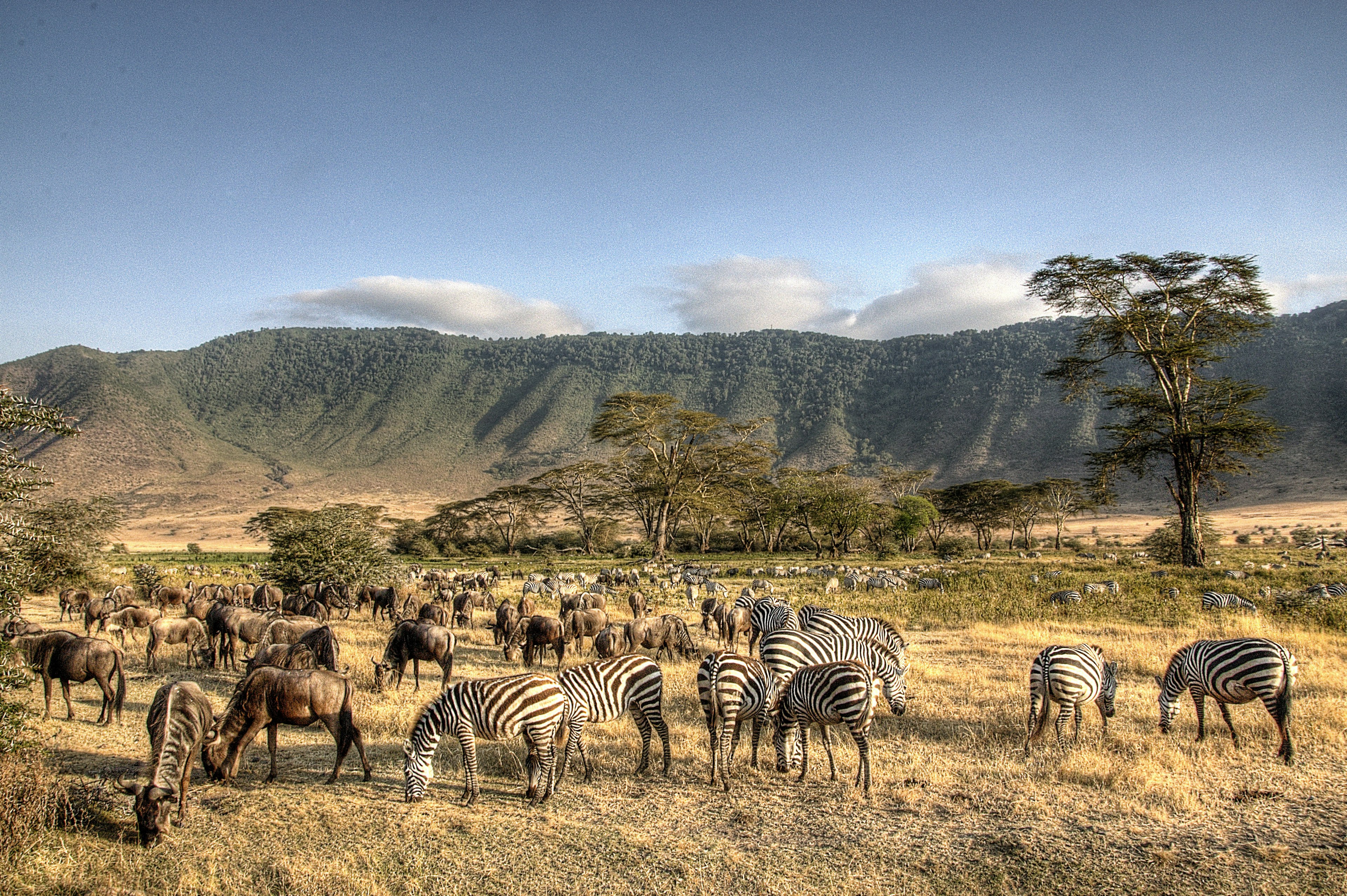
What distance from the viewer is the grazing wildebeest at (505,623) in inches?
611

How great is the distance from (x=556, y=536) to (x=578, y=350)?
12360 centimetres

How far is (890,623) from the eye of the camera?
1862 cm

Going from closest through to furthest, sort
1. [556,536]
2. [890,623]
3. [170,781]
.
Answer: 1. [170,781]
2. [890,623]
3. [556,536]

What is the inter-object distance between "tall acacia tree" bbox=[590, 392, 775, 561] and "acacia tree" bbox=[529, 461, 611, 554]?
6.48 m

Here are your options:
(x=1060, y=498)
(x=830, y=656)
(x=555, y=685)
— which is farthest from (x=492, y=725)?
(x=1060, y=498)

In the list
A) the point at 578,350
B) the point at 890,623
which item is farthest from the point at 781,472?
the point at 578,350

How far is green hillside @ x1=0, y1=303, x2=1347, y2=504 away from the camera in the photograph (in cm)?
10581

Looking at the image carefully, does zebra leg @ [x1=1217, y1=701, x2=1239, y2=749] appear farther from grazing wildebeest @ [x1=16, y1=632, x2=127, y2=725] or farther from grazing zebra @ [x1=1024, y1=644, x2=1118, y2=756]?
grazing wildebeest @ [x1=16, y1=632, x2=127, y2=725]

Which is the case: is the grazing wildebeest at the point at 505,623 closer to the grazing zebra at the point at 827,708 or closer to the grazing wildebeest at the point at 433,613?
the grazing wildebeest at the point at 433,613

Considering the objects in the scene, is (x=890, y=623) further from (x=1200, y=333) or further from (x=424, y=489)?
(x=424, y=489)

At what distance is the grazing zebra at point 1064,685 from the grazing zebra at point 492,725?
5.65m

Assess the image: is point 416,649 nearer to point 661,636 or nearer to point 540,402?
point 661,636

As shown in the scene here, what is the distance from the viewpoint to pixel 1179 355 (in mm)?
25906

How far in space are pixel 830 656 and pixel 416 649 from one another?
676cm
